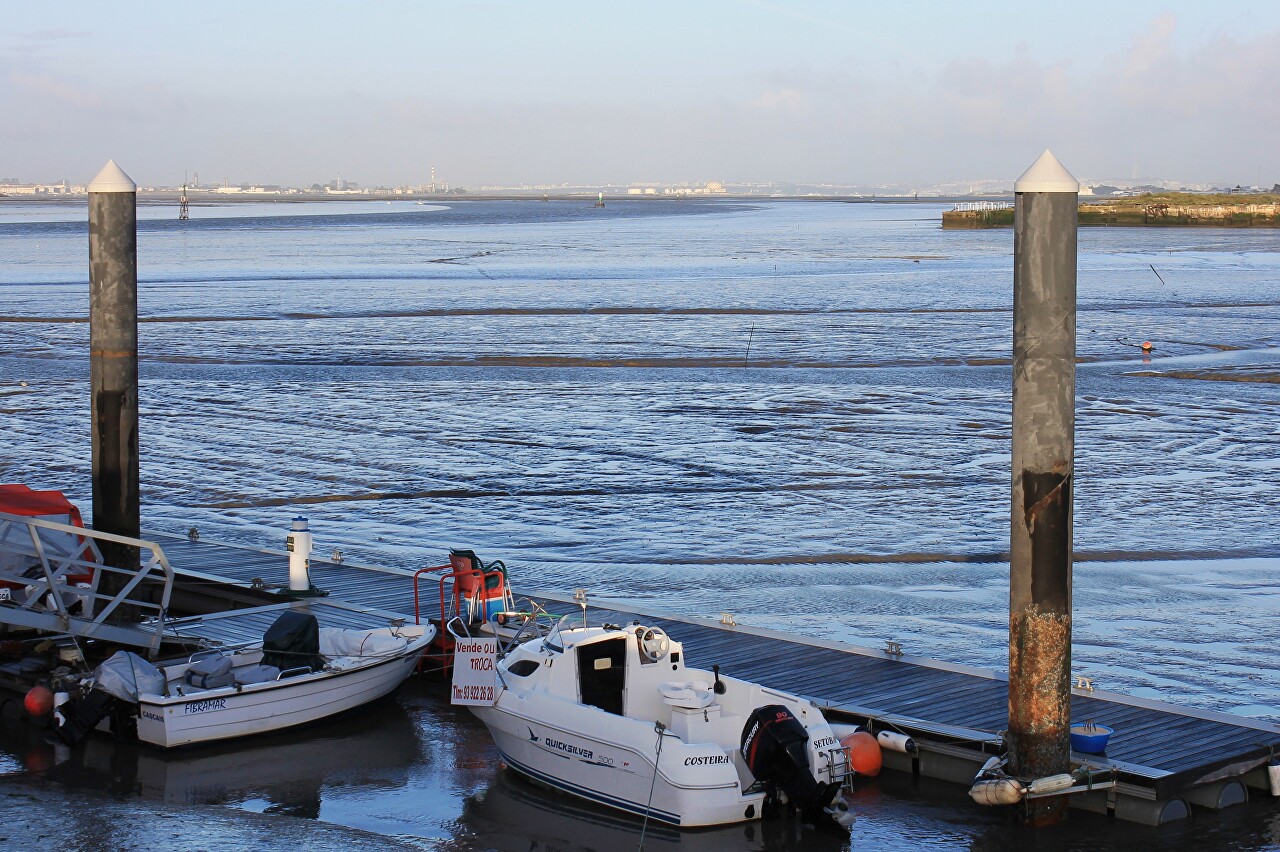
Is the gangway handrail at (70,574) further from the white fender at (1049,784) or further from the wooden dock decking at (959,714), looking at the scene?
the white fender at (1049,784)

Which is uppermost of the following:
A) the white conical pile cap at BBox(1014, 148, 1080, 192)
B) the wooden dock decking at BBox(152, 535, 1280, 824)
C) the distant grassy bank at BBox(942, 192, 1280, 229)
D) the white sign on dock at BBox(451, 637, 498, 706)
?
the distant grassy bank at BBox(942, 192, 1280, 229)

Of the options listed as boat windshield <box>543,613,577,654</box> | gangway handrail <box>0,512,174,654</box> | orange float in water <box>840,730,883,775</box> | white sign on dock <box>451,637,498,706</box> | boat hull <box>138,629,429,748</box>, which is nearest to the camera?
orange float in water <box>840,730,883,775</box>

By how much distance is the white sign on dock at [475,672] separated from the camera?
39.2 feet

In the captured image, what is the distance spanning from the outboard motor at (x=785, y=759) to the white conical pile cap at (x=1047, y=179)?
4085mm

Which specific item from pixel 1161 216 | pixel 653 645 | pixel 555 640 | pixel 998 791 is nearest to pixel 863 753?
pixel 998 791

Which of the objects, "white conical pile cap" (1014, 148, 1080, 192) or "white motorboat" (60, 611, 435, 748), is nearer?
"white conical pile cap" (1014, 148, 1080, 192)

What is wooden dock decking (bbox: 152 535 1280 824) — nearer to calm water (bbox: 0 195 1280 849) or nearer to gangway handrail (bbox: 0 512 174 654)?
calm water (bbox: 0 195 1280 849)

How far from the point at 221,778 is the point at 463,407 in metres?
20.2

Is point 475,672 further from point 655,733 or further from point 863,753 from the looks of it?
point 863,753

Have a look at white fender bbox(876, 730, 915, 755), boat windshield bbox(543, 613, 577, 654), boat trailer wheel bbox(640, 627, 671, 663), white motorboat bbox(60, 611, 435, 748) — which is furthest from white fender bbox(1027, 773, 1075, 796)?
white motorboat bbox(60, 611, 435, 748)

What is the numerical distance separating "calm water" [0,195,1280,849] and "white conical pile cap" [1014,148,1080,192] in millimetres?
4570

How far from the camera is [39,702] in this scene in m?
13.1

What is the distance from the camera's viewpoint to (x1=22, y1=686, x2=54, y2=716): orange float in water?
13.1m

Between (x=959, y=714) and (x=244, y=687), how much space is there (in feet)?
19.6
